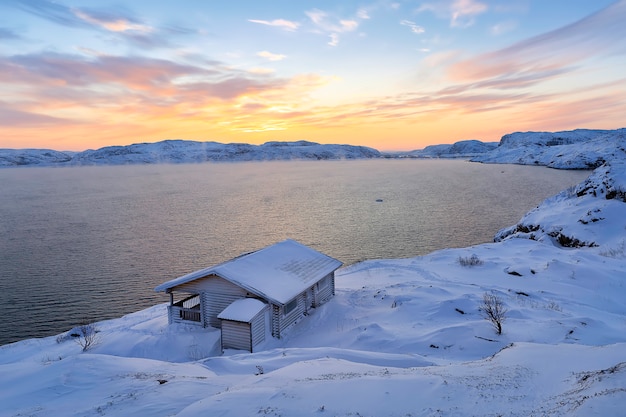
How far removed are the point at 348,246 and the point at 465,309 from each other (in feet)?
84.2

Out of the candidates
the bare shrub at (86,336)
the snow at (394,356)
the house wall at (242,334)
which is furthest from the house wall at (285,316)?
the bare shrub at (86,336)

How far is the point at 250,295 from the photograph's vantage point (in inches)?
763

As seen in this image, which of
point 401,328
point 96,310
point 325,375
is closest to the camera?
point 325,375

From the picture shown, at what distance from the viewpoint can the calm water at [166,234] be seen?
101ft

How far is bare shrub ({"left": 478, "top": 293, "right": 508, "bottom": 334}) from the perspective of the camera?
52.9 ft

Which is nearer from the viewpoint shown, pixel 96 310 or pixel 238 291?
pixel 238 291

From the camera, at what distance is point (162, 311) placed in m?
25.0

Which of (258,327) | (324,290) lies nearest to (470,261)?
(324,290)

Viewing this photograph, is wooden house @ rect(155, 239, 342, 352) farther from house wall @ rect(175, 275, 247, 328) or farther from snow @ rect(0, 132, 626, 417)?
snow @ rect(0, 132, 626, 417)

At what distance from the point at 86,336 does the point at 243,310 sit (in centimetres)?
849

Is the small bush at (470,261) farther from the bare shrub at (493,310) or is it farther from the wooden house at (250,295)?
the wooden house at (250,295)

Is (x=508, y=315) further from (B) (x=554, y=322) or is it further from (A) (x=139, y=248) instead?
(A) (x=139, y=248)

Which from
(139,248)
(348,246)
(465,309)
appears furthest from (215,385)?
(139,248)

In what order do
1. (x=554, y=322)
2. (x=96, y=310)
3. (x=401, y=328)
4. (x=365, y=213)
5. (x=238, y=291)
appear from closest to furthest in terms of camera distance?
(x=554, y=322)
(x=401, y=328)
(x=238, y=291)
(x=96, y=310)
(x=365, y=213)
